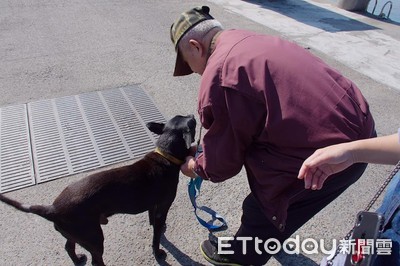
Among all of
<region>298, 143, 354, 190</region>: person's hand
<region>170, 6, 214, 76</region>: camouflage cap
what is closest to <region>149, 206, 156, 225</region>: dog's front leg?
<region>170, 6, 214, 76</region>: camouflage cap

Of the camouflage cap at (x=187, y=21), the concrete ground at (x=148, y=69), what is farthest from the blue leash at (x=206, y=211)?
the camouflage cap at (x=187, y=21)

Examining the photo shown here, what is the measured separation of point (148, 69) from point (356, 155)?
4256 mm

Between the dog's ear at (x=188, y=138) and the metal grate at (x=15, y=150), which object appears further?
the metal grate at (x=15, y=150)

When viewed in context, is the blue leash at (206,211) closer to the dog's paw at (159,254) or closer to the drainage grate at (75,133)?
the dog's paw at (159,254)

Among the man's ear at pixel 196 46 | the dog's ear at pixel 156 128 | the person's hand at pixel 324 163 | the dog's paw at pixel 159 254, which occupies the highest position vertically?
the man's ear at pixel 196 46

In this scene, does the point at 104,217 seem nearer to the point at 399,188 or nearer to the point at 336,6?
the point at 399,188

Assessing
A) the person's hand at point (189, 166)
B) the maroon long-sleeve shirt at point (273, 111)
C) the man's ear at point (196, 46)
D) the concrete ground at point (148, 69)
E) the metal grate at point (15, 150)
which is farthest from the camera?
the metal grate at point (15, 150)

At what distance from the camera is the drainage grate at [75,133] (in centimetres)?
324

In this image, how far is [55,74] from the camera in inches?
192

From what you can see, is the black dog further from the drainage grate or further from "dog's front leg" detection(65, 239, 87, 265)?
the drainage grate

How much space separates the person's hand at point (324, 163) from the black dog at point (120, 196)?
1.06 m

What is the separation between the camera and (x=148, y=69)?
5176 millimetres

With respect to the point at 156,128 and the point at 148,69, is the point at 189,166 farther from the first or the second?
the point at 148,69

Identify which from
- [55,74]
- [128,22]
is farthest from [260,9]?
[55,74]
